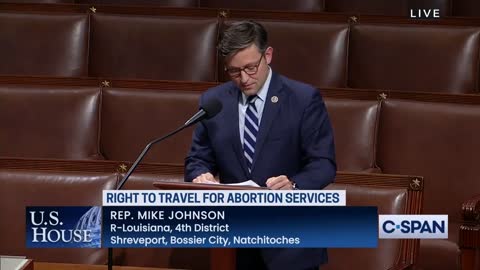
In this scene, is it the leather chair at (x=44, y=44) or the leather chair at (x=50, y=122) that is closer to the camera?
the leather chair at (x=50, y=122)

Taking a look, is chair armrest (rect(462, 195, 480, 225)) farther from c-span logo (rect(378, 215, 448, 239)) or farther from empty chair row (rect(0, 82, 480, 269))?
c-span logo (rect(378, 215, 448, 239))

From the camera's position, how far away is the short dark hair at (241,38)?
61 cm

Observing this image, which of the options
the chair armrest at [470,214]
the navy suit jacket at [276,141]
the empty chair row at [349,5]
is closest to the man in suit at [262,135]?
the navy suit jacket at [276,141]

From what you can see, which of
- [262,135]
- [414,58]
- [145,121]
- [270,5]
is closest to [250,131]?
[262,135]

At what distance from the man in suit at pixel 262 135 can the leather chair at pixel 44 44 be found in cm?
33

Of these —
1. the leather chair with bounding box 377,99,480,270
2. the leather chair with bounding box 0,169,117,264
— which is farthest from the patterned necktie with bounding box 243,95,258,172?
the leather chair with bounding box 377,99,480,270

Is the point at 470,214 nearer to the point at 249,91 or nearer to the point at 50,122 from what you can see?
the point at 249,91

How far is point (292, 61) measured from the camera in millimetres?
932

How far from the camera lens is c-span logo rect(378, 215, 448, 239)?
1.37ft

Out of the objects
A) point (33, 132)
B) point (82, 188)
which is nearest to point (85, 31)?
point (33, 132)

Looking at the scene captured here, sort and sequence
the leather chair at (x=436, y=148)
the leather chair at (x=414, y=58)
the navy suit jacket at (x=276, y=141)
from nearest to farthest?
the navy suit jacket at (x=276, y=141) < the leather chair at (x=436, y=148) < the leather chair at (x=414, y=58)

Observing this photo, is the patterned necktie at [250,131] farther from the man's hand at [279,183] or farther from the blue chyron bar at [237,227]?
the blue chyron bar at [237,227]

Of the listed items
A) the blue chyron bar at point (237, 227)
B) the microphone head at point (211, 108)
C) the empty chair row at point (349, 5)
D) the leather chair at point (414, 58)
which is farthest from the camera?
the empty chair row at point (349, 5)

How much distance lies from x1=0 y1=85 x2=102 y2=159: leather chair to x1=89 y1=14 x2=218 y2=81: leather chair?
11 centimetres
